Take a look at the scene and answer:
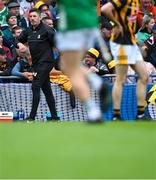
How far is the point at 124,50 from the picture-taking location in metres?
12.3

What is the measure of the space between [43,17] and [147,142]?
29.5ft

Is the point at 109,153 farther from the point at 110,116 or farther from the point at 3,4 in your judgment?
the point at 3,4

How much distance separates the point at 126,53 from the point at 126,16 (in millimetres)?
541

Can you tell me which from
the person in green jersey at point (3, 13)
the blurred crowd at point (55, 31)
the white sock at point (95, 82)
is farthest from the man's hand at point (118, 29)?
the person in green jersey at point (3, 13)

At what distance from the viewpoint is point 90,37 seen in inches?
374

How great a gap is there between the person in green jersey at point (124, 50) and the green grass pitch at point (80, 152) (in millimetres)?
1879

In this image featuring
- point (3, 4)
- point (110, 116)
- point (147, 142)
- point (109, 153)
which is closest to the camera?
point (109, 153)

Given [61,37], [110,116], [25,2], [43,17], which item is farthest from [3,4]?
[61,37]

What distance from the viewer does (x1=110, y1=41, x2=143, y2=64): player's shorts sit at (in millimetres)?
12023

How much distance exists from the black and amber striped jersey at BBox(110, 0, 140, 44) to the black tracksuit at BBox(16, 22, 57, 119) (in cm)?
324

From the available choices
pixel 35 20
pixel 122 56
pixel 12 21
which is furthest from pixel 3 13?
pixel 122 56

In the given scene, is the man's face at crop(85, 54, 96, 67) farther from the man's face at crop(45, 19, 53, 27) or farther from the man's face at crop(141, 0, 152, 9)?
the man's face at crop(141, 0, 152, 9)

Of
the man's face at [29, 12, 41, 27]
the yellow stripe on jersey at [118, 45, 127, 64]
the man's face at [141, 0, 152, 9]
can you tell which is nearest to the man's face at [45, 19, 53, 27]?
the man's face at [29, 12, 41, 27]

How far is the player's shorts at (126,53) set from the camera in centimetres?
1202
